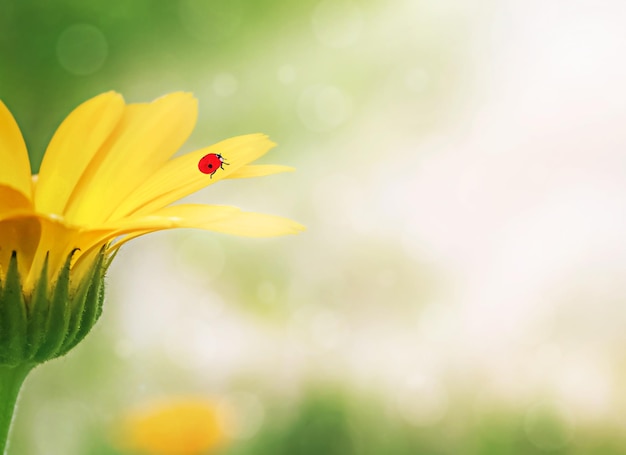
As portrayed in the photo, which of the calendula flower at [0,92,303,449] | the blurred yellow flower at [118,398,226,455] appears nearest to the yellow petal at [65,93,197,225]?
the calendula flower at [0,92,303,449]

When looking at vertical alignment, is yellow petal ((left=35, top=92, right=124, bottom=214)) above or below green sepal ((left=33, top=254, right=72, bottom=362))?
above

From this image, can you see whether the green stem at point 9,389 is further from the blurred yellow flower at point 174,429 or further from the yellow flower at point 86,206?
the blurred yellow flower at point 174,429

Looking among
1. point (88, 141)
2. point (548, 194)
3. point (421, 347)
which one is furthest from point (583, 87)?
point (88, 141)

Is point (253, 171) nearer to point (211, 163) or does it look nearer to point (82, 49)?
point (211, 163)

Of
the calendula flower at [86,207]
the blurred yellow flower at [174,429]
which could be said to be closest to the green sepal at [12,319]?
the calendula flower at [86,207]

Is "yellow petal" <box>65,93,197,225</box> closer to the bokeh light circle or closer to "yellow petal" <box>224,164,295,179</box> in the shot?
"yellow petal" <box>224,164,295,179</box>

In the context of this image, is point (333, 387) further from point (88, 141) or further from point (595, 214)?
point (88, 141)
